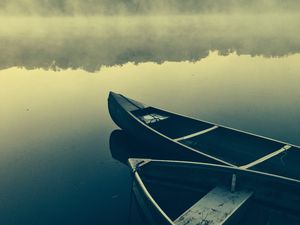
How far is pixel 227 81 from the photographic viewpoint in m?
35.7

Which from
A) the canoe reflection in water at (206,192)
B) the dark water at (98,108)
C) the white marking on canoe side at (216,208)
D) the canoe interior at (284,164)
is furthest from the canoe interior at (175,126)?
the white marking on canoe side at (216,208)

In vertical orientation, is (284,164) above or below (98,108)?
below

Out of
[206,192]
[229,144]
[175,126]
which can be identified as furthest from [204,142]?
[206,192]

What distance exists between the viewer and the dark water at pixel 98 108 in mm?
14203

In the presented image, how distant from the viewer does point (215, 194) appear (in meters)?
11.9

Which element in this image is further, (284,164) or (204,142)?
(204,142)

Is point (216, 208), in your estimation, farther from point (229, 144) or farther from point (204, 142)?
point (204, 142)

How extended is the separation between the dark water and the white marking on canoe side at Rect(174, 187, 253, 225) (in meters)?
2.46

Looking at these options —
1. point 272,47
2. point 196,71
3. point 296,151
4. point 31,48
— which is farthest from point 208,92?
point 31,48

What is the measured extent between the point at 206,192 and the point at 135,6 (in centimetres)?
16310

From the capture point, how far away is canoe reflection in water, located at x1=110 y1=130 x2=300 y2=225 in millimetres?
11094

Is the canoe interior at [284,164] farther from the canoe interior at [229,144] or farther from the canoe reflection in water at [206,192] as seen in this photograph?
the canoe reflection in water at [206,192]

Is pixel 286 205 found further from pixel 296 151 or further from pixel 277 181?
pixel 296 151

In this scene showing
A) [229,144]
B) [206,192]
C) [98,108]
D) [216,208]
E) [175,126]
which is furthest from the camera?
[98,108]
